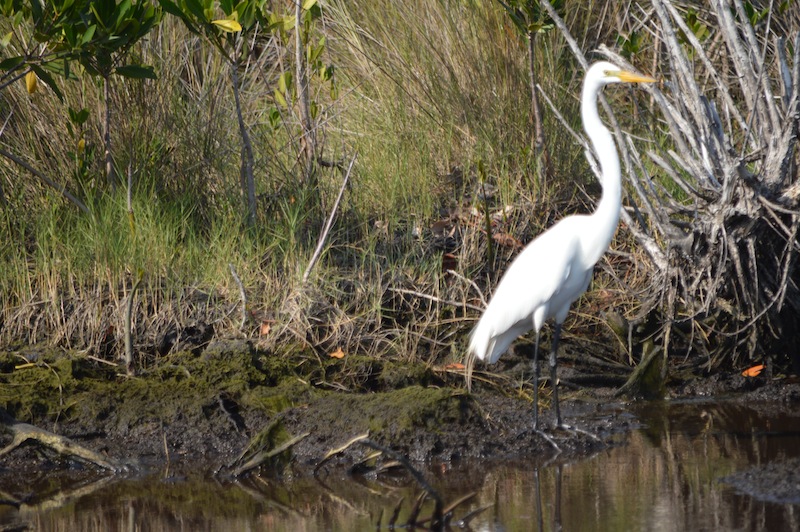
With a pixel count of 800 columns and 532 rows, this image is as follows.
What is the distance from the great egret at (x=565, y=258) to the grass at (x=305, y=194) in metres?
0.73

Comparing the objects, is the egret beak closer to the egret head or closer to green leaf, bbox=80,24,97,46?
the egret head

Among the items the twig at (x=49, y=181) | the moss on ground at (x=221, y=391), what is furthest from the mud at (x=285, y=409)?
the twig at (x=49, y=181)

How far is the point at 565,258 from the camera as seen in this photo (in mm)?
4852

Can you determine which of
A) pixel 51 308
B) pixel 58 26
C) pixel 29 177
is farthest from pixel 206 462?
pixel 29 177

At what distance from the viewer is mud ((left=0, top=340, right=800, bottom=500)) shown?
179 inches

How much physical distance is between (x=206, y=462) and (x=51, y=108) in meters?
2.89

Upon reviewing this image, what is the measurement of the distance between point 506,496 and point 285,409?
136 cm

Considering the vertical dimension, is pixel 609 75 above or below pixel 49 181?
above

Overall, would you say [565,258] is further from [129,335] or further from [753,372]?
[129,335]

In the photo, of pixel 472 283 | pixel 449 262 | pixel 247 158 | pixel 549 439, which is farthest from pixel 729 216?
pixel 247 158

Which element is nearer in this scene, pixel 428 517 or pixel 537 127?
pixel 428 517

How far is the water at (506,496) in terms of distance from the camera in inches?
140

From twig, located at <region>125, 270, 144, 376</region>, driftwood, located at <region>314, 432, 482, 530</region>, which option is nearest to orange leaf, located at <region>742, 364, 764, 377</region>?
driftwood, located at <region>314, 432, 482, 530</region>

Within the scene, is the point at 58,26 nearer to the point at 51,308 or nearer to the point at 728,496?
the point at 51,308
